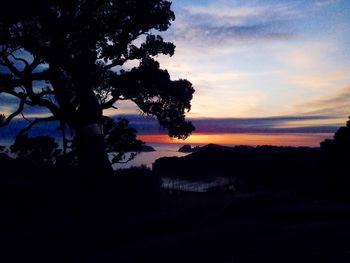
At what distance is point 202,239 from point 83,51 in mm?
9713

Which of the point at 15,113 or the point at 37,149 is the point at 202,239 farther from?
the point at 37,149

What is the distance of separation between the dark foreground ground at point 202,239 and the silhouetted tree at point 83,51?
11.1 feet

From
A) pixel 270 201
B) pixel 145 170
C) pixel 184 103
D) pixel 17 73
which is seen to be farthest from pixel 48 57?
pixel 270 201

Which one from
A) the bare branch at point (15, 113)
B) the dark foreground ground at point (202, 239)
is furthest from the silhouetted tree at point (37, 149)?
the dark foreground ground at point (202, 239)

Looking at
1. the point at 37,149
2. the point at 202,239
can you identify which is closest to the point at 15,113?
the point at 37,149

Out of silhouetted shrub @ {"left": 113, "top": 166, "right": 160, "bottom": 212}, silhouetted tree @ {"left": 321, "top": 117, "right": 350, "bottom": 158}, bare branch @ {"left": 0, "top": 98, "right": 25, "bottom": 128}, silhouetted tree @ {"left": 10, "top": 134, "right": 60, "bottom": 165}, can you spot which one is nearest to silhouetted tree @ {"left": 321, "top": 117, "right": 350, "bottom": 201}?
silhouetted tree @ {"left": 321, "top": 117, "right": 350, "bottom": 158}

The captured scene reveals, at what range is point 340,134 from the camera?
90.7 ft

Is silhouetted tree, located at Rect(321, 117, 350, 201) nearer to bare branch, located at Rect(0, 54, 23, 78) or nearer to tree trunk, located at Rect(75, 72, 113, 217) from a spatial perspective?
tree trunk, located at Rect(75, 72, 113, 217)

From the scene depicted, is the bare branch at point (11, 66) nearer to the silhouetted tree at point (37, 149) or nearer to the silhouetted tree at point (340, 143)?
the silhouetted tree at point (37, 149)

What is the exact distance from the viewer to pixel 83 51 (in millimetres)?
15391

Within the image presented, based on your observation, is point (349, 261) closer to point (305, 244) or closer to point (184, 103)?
point (305, 244)

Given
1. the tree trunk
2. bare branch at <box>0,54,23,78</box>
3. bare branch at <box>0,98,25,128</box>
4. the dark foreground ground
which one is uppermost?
bare branch at <box>0,54,23,78</box>

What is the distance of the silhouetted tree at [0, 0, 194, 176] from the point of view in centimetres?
1448

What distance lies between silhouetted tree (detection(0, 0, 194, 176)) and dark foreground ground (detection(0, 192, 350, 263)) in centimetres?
338
